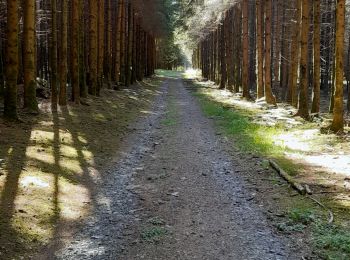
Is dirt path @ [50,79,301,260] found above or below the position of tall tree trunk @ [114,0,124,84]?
below

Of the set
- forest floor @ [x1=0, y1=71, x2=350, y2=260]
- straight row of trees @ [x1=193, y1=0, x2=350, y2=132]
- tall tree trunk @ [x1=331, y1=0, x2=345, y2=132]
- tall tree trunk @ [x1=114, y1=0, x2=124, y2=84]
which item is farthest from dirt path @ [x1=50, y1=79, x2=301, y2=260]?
tall tree trunk @ [x1=114, y1=0, x2=124, y2=84]

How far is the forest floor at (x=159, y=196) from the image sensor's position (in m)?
5.45

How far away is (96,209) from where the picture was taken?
6828mm

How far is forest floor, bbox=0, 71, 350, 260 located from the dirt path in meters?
0.02

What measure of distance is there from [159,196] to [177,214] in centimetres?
96

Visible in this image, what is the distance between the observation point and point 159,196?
749cm

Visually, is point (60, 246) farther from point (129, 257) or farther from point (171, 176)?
point (171, 176)

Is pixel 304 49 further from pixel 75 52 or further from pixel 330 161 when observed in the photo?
pixel 75 52

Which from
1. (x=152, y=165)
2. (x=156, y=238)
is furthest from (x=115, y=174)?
(x=156, y=238)

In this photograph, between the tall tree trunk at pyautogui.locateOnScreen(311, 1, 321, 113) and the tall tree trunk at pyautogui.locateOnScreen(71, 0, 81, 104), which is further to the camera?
the tall tree trunk at pyautogui.locateOnScreen(71, 0, 81, 104)

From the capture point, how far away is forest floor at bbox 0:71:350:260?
5.45m

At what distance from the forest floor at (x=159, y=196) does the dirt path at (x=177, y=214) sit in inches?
0.6

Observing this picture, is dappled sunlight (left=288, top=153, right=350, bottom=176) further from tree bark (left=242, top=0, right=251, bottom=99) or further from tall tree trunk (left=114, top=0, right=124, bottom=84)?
tall tree trunk (left=114, top=0, right=124, bottom=84)

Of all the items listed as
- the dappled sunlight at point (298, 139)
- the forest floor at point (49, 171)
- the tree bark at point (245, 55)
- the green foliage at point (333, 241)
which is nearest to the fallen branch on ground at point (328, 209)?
the green foliage at point (333, 241)
